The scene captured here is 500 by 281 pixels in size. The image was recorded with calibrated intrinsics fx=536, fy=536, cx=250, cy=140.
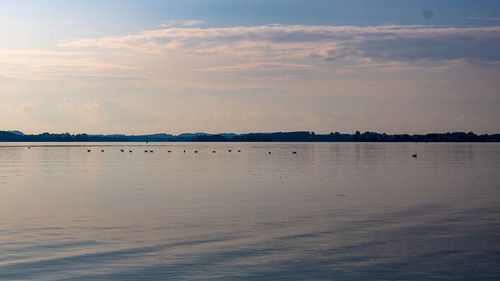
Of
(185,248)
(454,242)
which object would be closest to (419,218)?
(454,242)

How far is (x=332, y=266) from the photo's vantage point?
17266mm

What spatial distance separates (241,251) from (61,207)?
16268mm

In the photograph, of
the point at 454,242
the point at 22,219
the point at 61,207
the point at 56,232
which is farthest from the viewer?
the point at 61,207

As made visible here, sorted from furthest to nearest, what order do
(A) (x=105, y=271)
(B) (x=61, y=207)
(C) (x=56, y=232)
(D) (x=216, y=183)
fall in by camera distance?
(D) (x=216, y=183), (B) (x=61, y=207), (C) (x=56, y=232), (A) (x=105, y=271)

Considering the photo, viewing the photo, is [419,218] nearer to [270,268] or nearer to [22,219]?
[270,268]

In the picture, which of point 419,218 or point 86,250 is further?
point 419,218

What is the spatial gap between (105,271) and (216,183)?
Answer: 3150 cm

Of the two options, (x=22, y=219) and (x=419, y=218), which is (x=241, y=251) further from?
(x=22, y=219)

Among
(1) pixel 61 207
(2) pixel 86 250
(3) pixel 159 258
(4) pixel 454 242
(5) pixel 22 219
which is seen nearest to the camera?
(3) pixel 159 258

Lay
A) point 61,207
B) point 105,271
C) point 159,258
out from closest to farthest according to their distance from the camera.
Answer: point 105,271 → point 159,258 → point 61,207

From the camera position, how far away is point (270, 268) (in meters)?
16.9

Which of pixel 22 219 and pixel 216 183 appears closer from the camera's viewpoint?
pixel 22 219

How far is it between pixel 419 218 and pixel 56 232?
685 inches

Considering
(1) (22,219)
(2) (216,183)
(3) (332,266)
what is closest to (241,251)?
(3) (332,266)
